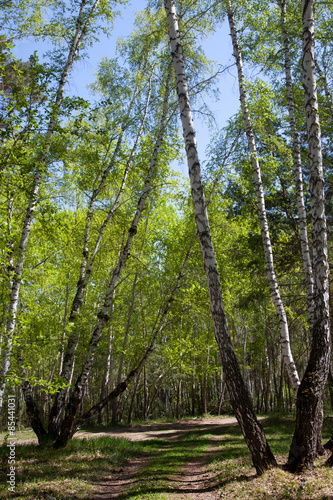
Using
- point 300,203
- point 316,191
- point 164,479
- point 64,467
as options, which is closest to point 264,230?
point 300,203

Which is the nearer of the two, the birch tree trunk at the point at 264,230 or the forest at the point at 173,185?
the forest at the point at 173,185

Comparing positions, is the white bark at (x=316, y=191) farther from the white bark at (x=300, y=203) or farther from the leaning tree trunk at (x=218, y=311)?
the white bark at (x=300, y=203)

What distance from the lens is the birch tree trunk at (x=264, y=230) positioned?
7.04 meters

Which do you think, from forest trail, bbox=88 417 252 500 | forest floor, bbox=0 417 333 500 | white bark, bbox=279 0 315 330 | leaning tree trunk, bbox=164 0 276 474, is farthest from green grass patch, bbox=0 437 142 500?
white bark, bbox=279 0 315 330

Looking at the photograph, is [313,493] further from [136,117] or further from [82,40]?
[82,40]

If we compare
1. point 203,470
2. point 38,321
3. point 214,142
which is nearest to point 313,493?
point 203,470

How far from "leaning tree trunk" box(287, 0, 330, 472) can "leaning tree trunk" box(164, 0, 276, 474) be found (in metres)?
0.50

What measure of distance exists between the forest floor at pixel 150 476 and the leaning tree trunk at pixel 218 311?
0.37 metres

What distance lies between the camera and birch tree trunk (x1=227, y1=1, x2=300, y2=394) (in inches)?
277

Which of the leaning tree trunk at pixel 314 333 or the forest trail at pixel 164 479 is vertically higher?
the leaning tree trunk at pixel 314 333

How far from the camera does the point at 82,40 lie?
923 centimetres

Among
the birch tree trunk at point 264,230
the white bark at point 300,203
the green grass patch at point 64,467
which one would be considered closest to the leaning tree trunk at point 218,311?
the birch tree trunk at point 264,230

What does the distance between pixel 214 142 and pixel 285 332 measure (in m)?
5.50

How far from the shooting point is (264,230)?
305 inches
